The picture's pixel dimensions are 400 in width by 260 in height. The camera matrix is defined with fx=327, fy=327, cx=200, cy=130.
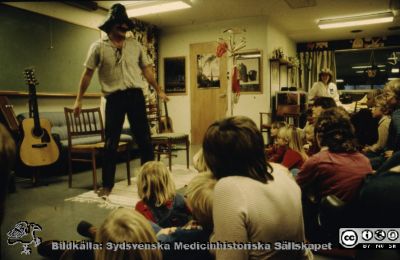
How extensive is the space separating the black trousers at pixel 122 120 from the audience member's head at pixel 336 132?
4.99ft

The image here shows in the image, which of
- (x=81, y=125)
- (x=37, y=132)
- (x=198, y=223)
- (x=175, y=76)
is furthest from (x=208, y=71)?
(x=198, y=223)

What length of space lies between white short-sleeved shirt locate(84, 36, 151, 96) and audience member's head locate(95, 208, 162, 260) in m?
1.96

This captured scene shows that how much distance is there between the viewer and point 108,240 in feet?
2.98

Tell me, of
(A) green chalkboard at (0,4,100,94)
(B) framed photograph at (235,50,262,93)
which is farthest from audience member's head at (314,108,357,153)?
(B) framed photograph at (235,50,262,93)

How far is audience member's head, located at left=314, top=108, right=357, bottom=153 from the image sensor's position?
160cm

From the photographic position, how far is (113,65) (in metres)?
2.82

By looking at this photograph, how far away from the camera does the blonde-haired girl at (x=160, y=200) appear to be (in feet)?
5.42

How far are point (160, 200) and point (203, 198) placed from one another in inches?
24.8

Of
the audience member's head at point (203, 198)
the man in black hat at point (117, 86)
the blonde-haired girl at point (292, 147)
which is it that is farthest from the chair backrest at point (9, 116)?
the audience member's head at point (203, 198)

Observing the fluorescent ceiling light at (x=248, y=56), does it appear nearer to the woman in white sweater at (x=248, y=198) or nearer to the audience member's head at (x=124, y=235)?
the woman in white sweater at (x=248, y=198)

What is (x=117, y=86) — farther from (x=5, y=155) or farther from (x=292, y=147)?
(x=5, y=155)

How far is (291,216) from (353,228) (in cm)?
31

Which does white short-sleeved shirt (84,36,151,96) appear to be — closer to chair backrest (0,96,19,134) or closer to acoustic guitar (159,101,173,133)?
chair backrest (0,96,19,134)

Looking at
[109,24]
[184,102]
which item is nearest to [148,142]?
[109,24]
